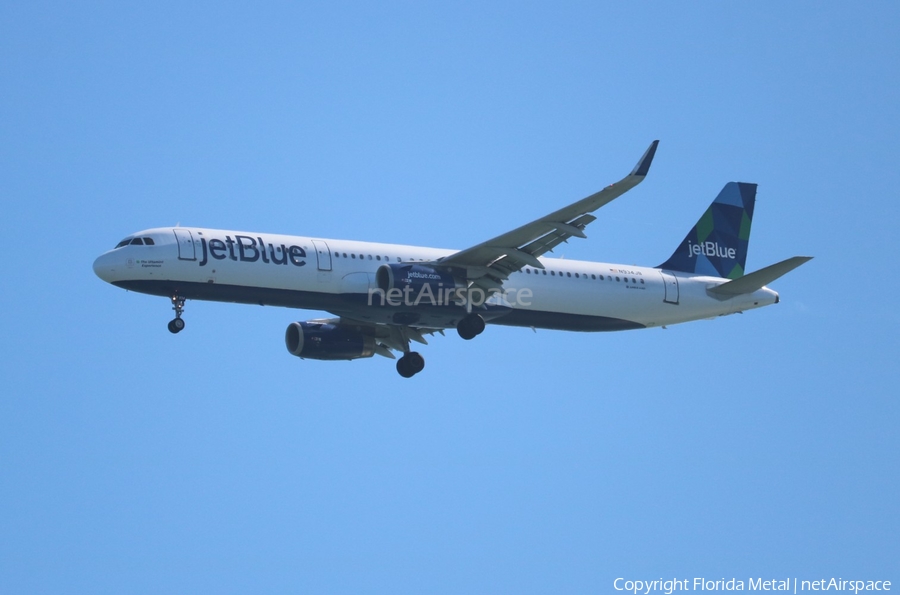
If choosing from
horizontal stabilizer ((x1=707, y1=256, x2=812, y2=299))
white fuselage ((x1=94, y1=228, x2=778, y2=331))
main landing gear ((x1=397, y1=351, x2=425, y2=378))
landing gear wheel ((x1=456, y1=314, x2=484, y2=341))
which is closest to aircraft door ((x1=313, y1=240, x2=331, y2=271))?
white fuselage ((x1=94, y1=228, x2=778, y2=331))

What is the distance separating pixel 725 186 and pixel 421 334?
15.1m

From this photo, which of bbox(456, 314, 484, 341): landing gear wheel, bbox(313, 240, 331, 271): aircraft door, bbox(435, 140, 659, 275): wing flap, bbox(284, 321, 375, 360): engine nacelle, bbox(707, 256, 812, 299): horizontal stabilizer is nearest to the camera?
bbox(435, 140, 659, 275): wing flap

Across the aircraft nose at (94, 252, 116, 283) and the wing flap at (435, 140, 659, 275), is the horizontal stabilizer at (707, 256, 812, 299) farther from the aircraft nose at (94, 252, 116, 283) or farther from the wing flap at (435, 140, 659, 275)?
the aircraft nose at (94, 252, 116, 283)

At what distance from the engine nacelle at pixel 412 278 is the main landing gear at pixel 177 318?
688 cm

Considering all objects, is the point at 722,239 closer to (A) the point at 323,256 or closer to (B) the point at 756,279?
(B) the point at 756,279

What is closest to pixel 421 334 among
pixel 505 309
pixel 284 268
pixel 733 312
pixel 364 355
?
pixel 364 355

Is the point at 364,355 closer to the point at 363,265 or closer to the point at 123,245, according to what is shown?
the point at 363,265

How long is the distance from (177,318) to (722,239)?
76.3 ft

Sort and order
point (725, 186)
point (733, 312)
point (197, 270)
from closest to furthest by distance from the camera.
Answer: point (197, 270)
point (733, 312)
point (725, 186)

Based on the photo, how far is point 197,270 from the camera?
139 ft

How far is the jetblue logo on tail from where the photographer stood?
169ft

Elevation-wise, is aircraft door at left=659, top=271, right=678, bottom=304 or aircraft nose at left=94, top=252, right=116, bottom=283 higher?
aircraft door at left=659, top=271, right=678, bottom=304

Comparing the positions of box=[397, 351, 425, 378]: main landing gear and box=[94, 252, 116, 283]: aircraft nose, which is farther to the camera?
box=[397, 351, 425, 378]: main landing gear

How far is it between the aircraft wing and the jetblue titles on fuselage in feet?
17.1
